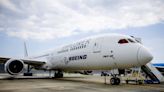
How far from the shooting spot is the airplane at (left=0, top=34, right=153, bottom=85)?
12.1m

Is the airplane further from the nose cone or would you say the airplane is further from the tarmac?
the tarmac

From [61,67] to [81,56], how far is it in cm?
495

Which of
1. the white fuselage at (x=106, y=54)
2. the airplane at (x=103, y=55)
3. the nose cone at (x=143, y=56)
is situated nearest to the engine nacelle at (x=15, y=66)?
the airplane at (x=103, y=55)

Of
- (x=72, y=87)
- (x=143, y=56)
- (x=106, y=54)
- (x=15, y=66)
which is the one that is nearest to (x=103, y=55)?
(x=106, y=54)

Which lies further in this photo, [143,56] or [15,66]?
[15,66]

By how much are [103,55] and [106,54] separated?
295 millimetres

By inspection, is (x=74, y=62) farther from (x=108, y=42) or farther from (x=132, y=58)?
(x=132, y=58)

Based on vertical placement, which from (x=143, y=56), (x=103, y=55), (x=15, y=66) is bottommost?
(x=15, y=66)

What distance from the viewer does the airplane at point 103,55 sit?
39.8 feet

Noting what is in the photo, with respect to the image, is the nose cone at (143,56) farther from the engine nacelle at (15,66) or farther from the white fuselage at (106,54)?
the engine nacelle at (15,66)

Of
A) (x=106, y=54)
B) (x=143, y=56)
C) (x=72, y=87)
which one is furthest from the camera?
(x=106, y=54)

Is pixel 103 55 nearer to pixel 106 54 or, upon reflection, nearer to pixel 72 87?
pixel 106 54

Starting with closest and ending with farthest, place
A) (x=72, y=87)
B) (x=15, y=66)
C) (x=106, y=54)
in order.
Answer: (x=72, y=87)
(x=106, y=54)
(x=15, y=66)

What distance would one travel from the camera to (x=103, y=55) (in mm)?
13898
